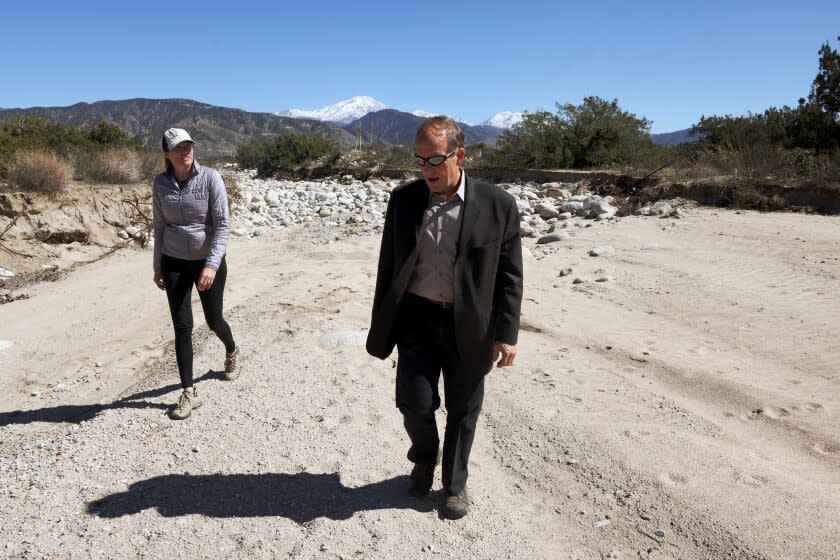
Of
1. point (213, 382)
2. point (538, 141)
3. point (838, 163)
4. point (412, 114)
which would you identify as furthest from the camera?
point (412, 114)

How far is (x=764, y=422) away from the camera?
4.14 metres

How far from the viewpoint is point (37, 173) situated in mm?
11461

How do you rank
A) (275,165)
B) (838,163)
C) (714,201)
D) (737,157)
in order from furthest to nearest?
1. (275,165)
2. (737,157)
3. (714,201)
4. (838,163)

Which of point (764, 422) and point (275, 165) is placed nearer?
point (764, 422)

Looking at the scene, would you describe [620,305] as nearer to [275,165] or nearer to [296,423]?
[296,423]

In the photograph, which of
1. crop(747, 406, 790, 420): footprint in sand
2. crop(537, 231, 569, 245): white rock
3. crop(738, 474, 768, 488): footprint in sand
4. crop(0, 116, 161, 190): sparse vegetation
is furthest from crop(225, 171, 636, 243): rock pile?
crop(738, 474, 768, 488): footprint in sand

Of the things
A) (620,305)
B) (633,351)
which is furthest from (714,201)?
(633,351)

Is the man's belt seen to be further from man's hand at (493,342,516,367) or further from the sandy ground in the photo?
the sandy ground

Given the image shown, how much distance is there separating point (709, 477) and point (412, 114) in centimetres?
19937

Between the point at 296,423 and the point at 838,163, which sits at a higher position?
the point at 838,163

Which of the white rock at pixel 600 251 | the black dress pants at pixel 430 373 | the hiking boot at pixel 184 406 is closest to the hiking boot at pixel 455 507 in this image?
the black dress pants at pixel 430 373

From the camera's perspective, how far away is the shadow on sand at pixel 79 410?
4.37 metres

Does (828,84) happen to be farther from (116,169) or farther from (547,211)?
(116,169)

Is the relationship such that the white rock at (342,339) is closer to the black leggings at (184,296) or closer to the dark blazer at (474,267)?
the black leggings at (184,296)
